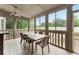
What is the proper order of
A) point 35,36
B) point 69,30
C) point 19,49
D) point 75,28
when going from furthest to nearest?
point 69,30, point 75,28, point 35,36, point 19,49

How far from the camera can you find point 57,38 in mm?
3932

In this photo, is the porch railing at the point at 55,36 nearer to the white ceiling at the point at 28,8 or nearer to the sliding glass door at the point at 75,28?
the sliding glass door at the point at 75,28

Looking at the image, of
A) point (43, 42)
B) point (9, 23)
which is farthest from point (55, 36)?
point (9, 23)

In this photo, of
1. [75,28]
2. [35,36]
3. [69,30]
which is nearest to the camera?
[35,36]

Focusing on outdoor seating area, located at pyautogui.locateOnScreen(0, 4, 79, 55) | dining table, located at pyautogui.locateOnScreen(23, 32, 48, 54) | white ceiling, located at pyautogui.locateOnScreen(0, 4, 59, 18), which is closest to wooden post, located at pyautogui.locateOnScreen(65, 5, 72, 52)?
outdoor seating area, located at pyautogui.locateOnScreen(0, 4, 79, 55)

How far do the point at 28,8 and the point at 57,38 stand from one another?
120 centimetres

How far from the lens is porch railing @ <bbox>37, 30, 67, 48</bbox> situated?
3823 millimetres

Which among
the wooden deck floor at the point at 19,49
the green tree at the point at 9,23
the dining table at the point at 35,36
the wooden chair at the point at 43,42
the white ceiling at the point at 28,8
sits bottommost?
the wooden deck floor at the point at 19,49

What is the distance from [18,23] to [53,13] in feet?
3.44

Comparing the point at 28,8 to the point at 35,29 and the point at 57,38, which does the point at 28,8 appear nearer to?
the point at 35,29

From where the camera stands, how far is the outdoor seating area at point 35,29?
3717mm

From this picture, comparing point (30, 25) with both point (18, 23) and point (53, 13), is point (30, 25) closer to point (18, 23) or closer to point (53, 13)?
point (18, 23)

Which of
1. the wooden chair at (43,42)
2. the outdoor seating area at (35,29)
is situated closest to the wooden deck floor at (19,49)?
the outdoor seating area at (35,29)
